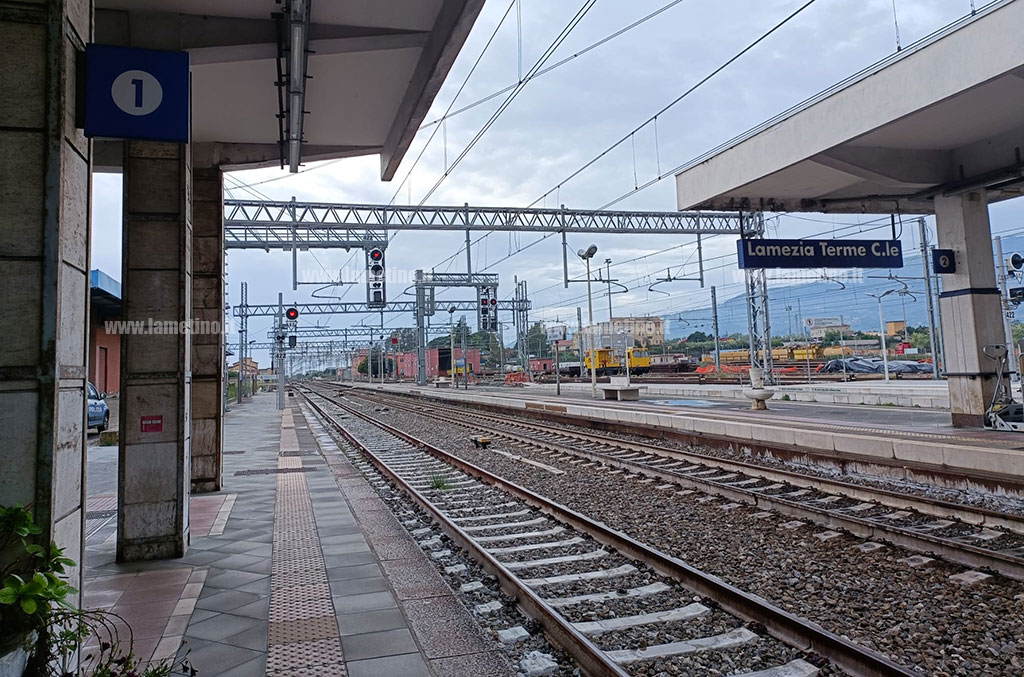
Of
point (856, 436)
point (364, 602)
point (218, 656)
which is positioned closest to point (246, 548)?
point (364, 602)

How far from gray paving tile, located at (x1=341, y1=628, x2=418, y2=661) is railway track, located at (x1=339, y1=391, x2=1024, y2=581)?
4.40 meters

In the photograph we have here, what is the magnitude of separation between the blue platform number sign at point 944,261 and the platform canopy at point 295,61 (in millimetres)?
10411

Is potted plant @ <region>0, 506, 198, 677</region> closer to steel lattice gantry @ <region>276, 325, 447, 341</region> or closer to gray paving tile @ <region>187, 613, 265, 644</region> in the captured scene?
gray paving tile @ <region>187, 613, 265, 644</region>

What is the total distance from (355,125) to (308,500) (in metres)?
5.00

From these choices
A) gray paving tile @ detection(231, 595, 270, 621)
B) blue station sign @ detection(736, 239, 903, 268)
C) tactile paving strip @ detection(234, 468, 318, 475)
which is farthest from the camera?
blue station sign @ detection(736, 239, 903, 268)

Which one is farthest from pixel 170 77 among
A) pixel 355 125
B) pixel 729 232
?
pixel 729 232

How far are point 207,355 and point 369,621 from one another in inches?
256

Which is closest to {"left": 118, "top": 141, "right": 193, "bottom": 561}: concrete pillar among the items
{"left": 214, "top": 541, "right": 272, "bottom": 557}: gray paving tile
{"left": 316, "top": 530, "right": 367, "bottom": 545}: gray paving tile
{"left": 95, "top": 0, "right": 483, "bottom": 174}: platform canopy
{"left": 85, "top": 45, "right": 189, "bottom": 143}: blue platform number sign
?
{"left": 214, "top": 541, "right": 272, "bottom": 557}: gray paving tile

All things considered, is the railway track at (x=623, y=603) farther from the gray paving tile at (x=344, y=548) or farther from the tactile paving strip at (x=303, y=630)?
the tactile paving strip at (x=303, y=630)

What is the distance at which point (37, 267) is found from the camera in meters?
3.13

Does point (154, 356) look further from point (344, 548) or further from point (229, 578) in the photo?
point (344, 548)

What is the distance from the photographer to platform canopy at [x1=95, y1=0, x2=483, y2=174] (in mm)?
5805

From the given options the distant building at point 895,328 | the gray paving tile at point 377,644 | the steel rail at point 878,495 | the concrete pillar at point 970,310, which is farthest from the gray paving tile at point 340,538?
the distant building at point 895,328

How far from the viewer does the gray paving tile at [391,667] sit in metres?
3.67
